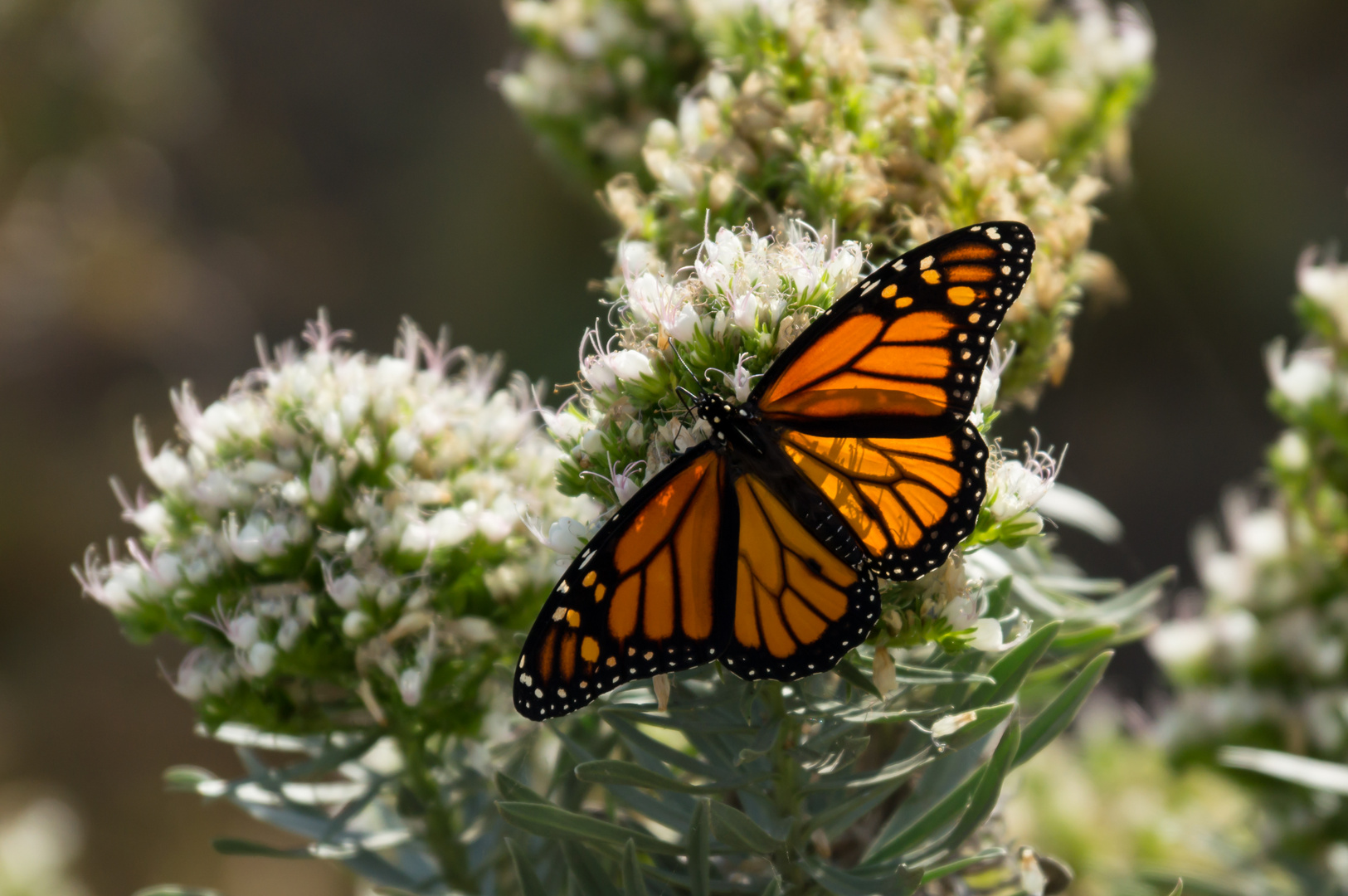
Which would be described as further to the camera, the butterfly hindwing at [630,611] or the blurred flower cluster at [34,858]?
the blurred flower cluster at [34,858]

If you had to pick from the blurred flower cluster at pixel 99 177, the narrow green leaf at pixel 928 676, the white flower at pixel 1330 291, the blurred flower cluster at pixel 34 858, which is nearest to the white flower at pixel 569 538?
the narrow green leaf at pixel 928 676

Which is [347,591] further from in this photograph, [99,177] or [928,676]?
[99,177]

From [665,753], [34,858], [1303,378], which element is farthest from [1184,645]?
[34,858]

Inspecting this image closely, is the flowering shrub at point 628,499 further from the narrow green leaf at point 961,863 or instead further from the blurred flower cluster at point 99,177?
the blurred flower cluster at point 99,177

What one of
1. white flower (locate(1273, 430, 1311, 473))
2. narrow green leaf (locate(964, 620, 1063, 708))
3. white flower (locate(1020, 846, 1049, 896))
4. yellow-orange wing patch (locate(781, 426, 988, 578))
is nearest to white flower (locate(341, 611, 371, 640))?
yellow-orange wing patch (locate(781, 426, 988, 578))

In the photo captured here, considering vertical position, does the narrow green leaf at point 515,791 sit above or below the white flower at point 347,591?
below

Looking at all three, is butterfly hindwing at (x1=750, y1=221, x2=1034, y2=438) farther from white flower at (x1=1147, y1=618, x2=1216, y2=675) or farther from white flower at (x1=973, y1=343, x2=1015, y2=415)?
white flower at (x1=1147, y1=618, x2=1216, y2=675)
